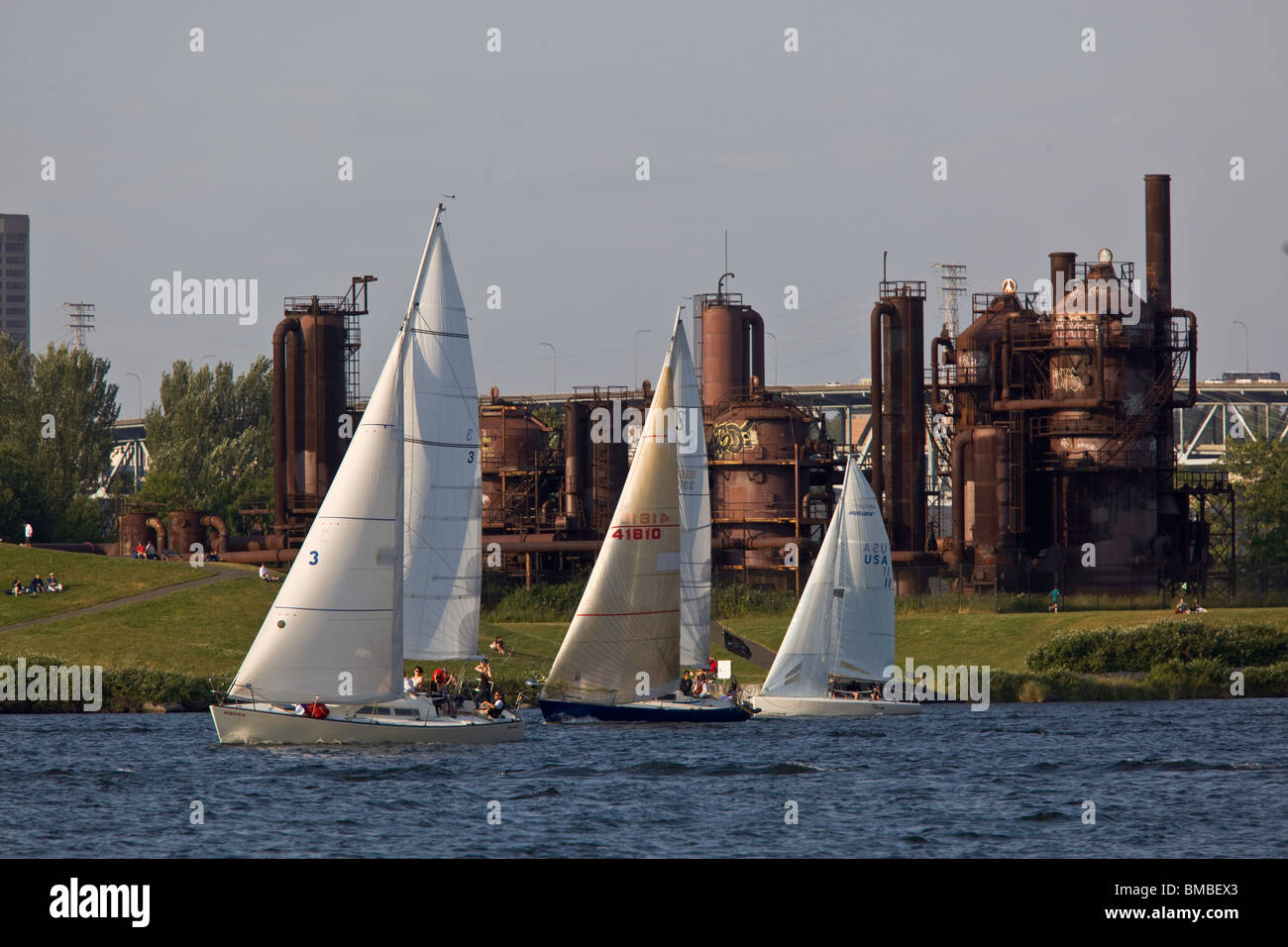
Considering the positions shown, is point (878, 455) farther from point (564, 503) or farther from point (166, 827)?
point (166, 827)

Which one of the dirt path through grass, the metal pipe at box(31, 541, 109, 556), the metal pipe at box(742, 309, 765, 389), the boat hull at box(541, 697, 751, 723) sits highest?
the metal pipe at box(742, 309, 765, 389)

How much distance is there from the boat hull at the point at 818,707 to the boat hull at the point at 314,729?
16.2 meters

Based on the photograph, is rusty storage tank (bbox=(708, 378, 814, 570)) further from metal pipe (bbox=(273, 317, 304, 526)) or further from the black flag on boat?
metal pipe (bbox=(273, 317, 304, 526))

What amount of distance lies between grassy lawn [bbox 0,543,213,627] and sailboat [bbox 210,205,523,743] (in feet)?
105

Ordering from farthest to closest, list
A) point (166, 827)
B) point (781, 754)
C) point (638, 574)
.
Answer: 1. point (638, 574)
2. point (781, 754)
3. point (166, 827)

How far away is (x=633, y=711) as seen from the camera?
51.7 metres

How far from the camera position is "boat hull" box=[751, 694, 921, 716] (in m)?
58.2

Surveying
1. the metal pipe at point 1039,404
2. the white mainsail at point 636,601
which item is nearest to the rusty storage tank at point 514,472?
the metal pipe at point 1039,404

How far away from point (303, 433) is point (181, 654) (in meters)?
28.7

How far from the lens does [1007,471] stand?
8225 centimetres

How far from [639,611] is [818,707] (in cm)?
1016

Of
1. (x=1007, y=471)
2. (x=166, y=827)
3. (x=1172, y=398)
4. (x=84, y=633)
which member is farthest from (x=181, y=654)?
(x=1172, y=398)

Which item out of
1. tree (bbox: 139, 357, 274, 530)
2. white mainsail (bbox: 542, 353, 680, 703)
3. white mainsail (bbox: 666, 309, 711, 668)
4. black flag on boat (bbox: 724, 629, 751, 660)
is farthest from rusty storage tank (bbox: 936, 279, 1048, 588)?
tree (bbox: 139, 357, 274, 530)

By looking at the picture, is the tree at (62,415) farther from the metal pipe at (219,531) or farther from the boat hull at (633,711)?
the boat hull at (633,711)
